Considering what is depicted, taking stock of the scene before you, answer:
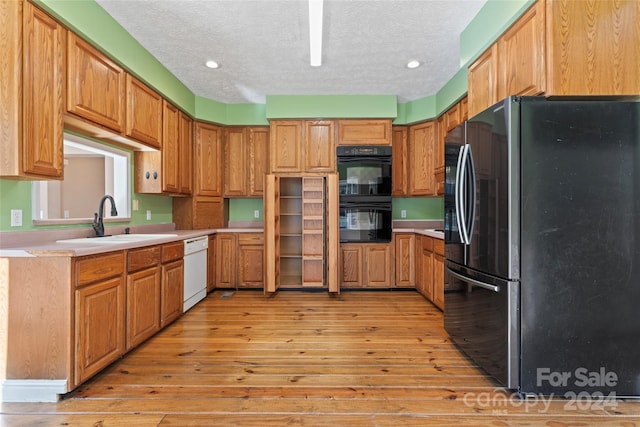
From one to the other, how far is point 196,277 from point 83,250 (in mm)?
1889

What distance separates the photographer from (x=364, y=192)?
4.34 metres

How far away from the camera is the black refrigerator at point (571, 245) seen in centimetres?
176

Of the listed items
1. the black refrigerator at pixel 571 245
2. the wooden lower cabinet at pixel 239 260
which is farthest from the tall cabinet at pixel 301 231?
the black refrigerator at pixel 571 245

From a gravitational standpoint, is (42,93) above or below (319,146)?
below

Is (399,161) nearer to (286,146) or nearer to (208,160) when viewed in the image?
(286,146)

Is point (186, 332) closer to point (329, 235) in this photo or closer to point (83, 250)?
point (83, 250)

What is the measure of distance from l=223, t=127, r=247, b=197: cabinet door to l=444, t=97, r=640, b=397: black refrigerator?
359cm

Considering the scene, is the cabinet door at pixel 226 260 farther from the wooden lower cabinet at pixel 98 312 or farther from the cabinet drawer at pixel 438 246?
the cabinet drawer at pixel 438 246

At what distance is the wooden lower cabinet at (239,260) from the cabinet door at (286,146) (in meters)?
1.04

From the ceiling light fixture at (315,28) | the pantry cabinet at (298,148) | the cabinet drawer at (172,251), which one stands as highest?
the ceiling light fixture at (315,28)

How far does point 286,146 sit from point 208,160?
1.15m

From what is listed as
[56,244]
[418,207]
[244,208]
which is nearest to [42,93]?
[56,244]

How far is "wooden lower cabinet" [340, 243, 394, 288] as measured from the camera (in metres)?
4.32

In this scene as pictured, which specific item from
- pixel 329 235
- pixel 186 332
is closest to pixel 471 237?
pixel 329 235
